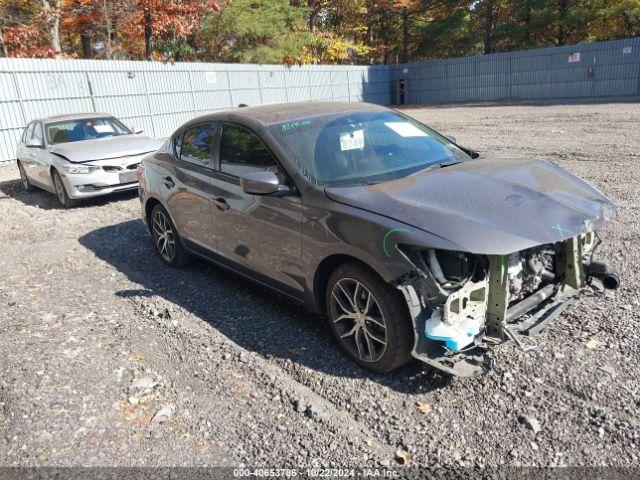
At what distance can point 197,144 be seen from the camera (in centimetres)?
496

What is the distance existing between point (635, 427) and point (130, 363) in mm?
3222

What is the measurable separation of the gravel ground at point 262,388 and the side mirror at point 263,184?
1143 millimetres

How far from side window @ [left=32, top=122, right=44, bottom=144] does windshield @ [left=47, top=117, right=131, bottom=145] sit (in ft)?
0.67

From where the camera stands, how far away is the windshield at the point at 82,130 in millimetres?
9594

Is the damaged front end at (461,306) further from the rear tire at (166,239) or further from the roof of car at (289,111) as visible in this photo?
the rear tire at (166,239)

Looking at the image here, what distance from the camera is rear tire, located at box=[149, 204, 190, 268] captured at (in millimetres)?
5469

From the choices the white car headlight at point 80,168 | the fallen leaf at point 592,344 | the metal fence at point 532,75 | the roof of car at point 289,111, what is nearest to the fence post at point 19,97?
the white car headlight at point 80,168

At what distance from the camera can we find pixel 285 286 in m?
3.93

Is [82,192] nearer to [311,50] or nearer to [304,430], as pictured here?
[304,430]

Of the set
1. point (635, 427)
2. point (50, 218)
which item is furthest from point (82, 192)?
point (635, 427)

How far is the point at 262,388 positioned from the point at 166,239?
2.80 m

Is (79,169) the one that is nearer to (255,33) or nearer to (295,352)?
(295,352)

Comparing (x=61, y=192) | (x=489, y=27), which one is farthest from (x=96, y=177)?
(x=489, y=27)

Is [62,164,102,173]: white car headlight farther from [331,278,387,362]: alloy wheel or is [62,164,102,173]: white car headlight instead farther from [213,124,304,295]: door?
[331,278,387,362]: alloy wheel
